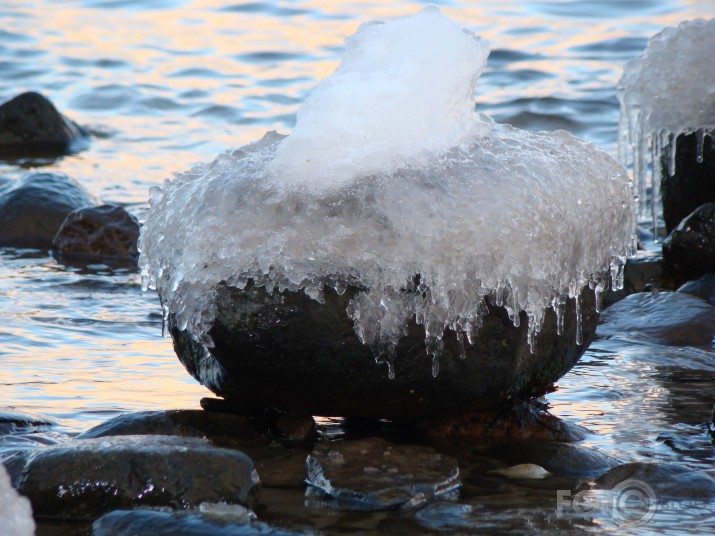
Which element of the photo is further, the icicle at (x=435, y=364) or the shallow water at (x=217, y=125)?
the shallow water at (x=217, y=125)

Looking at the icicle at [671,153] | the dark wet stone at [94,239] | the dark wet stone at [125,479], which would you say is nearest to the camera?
the dark wet stone at [125,479]

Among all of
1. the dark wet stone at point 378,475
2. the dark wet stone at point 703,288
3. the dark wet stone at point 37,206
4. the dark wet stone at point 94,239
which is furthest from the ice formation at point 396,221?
the dark wet stone at point 37,206

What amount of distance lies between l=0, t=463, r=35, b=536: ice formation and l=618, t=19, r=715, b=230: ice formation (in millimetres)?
5469

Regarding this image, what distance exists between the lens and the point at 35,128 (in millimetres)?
12055

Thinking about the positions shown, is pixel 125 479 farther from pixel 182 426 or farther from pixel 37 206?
pixel 37 206

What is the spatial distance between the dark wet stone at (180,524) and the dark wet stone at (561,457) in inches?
47.0

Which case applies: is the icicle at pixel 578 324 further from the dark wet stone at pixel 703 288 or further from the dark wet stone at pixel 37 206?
the dark wet stone at pixel 37 206

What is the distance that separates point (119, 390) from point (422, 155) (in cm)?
178

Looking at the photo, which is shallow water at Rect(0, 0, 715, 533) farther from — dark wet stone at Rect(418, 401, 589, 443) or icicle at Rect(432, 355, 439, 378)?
icicle at Rect(432, 355, 439, 378)

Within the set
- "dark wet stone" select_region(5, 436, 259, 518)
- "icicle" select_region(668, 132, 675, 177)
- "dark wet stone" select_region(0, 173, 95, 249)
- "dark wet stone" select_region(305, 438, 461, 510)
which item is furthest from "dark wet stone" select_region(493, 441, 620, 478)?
"dark wet stone" select_region(0, 173, 95, 249)

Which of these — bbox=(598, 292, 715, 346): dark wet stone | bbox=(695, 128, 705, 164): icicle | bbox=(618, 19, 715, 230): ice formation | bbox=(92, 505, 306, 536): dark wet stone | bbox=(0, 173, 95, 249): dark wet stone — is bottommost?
bbox=(598, 292, 715, 346): dark wet stone

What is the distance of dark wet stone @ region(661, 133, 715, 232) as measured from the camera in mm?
7535

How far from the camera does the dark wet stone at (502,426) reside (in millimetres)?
4758

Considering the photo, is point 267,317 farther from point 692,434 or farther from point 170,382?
point 692,434
